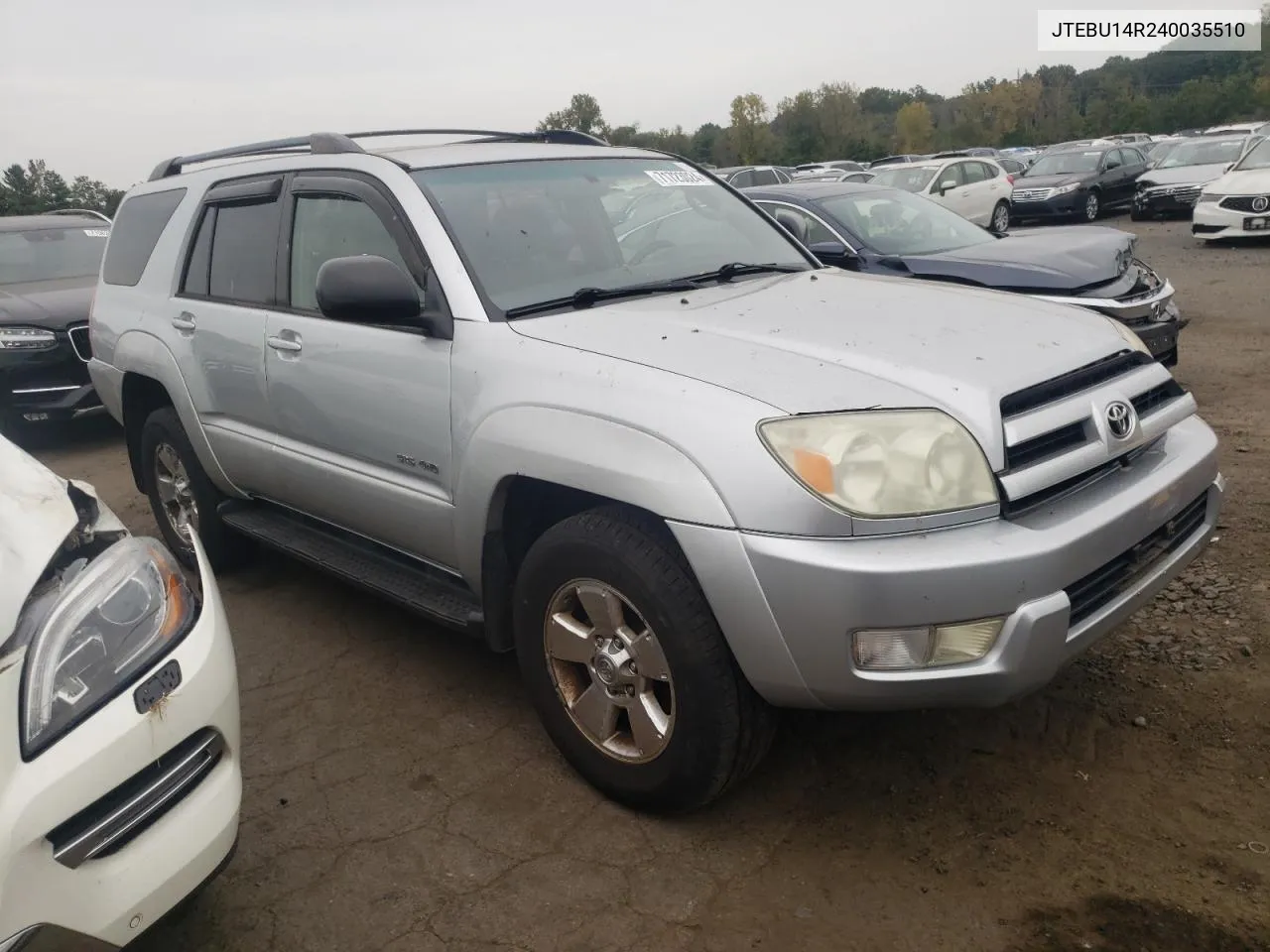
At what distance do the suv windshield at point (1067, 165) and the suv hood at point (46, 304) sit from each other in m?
16.8

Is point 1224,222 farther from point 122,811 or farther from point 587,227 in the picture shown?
point 122,811

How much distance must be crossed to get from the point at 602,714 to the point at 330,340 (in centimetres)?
155

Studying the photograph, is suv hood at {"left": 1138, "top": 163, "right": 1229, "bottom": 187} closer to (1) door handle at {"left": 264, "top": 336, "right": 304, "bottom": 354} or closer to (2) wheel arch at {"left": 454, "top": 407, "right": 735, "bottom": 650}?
(1) door handle at {"left": 264, "top": 336, "right": 304, "bottom": 354}

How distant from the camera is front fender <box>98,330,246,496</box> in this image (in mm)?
4168

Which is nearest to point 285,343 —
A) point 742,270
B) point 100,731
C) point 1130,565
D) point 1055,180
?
point 742,270

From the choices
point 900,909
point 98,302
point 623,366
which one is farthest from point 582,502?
point 98,302

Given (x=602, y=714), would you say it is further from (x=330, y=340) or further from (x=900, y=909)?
(x=330, y=340)

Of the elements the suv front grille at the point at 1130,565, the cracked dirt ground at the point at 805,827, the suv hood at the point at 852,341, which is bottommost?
the cracked dirt ground at the point at 805,827

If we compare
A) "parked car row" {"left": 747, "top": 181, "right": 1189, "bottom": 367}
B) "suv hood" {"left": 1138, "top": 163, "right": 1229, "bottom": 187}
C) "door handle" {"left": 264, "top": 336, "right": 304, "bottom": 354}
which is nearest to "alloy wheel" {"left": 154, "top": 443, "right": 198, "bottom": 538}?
"door handle" {"left": 264, "top": 336, "right": 304, "bottom": 354}

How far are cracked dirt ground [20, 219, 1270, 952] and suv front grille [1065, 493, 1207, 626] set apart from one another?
0.59 metres

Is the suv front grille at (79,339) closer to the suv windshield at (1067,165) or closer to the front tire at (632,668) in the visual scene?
the front tire at (632,668)

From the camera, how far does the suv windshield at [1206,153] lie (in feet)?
60.5

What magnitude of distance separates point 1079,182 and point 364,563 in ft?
58.5

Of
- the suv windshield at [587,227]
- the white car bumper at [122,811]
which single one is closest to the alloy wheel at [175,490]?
the suv windshield at [587,227]
